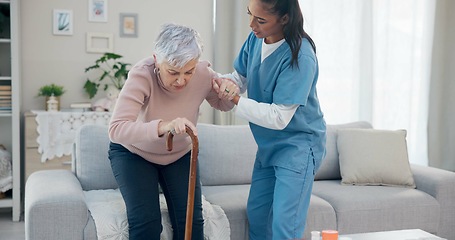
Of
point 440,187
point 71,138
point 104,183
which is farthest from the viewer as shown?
point 71,138

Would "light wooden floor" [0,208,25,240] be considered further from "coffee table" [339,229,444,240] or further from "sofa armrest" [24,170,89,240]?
"coffee table" [339,229,444,240]

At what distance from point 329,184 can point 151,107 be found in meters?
1.46

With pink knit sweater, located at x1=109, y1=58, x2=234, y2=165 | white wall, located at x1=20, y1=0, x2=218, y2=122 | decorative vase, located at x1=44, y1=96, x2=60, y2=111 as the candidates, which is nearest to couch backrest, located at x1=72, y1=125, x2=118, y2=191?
pink knit sweater, located at x1=109, y1=58, x2=234, y2=165

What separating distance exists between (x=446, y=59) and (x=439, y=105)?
0.43 m

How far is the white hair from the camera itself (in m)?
2.04

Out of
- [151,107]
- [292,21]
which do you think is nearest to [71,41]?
[151,107]

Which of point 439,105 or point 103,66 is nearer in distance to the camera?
point 103,66

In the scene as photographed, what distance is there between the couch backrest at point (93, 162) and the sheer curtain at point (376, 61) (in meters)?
2.58

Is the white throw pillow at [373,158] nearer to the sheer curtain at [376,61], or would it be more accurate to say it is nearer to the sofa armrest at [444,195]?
the sofa armrest at [444,195]

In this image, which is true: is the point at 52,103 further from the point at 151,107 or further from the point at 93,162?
the point at 151,107

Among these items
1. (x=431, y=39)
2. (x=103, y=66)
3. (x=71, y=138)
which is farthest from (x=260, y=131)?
(x=431, y=39)

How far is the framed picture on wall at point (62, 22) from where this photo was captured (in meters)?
4.58

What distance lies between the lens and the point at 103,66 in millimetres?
4742

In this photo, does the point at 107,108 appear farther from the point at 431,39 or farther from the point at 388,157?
the point at 431,39
